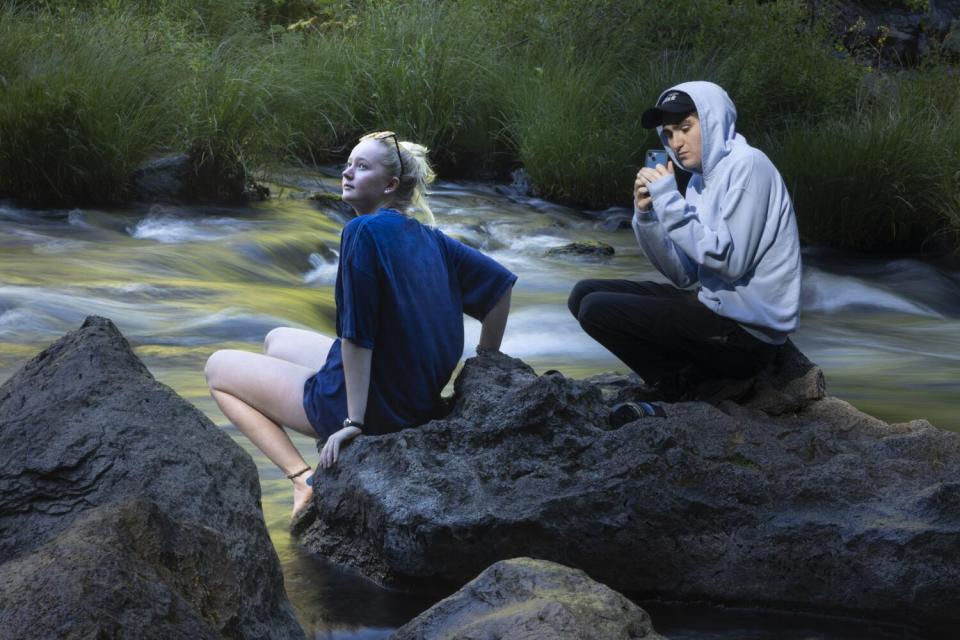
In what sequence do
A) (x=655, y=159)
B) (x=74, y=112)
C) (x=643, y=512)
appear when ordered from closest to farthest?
(x=643, y=512) < (x=655, y=159) < (x=74, y=112)

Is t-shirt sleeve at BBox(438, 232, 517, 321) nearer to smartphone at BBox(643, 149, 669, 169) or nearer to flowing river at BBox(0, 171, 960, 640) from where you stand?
smartphone at BBox(643, 149, 669, 169)

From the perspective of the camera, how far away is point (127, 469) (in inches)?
93.8

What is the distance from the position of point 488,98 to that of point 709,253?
A: 9356mm

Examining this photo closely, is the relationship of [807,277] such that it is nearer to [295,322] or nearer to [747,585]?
[295,322]

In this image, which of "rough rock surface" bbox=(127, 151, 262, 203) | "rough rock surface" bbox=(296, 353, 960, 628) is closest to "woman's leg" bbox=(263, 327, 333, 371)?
"rough rock surface" bbox=(296, 353, 960, 628)

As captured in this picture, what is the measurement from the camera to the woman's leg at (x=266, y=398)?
11.8ft

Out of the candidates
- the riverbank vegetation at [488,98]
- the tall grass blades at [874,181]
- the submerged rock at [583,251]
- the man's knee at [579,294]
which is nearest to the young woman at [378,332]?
the man's knee at [579,294]

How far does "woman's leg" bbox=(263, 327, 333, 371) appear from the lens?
12.6 feet

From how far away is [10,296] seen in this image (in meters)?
6.53

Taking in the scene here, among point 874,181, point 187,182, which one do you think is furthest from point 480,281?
point 874,181

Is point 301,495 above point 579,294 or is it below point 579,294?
below

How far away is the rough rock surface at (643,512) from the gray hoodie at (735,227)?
0.79 meters

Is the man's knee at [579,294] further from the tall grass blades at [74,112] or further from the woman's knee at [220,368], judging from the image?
the tall grass blades at [74,112]

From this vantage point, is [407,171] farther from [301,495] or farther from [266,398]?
[301,495]
